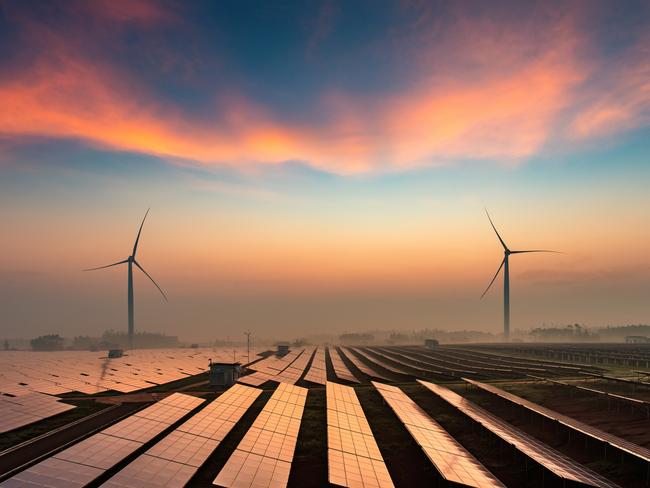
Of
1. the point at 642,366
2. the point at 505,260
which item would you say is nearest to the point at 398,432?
the point at 642,366

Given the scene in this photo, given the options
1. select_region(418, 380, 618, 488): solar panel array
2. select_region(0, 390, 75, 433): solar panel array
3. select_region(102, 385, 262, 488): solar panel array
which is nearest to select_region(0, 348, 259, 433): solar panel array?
select_region(0, 390, 75, 433): solar panel array

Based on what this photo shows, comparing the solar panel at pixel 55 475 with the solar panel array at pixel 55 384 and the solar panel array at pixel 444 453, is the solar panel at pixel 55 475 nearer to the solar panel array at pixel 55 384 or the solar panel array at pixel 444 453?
the solar panel array at pixel 55 384

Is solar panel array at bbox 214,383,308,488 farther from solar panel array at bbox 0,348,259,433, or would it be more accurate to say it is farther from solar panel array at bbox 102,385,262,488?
solar panel array at bbox 0,348,259,433

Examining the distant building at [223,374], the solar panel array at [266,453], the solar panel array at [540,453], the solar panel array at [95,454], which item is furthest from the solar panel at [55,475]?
the distant building at [223,374]

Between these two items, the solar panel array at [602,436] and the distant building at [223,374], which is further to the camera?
the distant building at [223,374]

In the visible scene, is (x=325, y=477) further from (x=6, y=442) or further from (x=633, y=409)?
(x=633, y=409)
